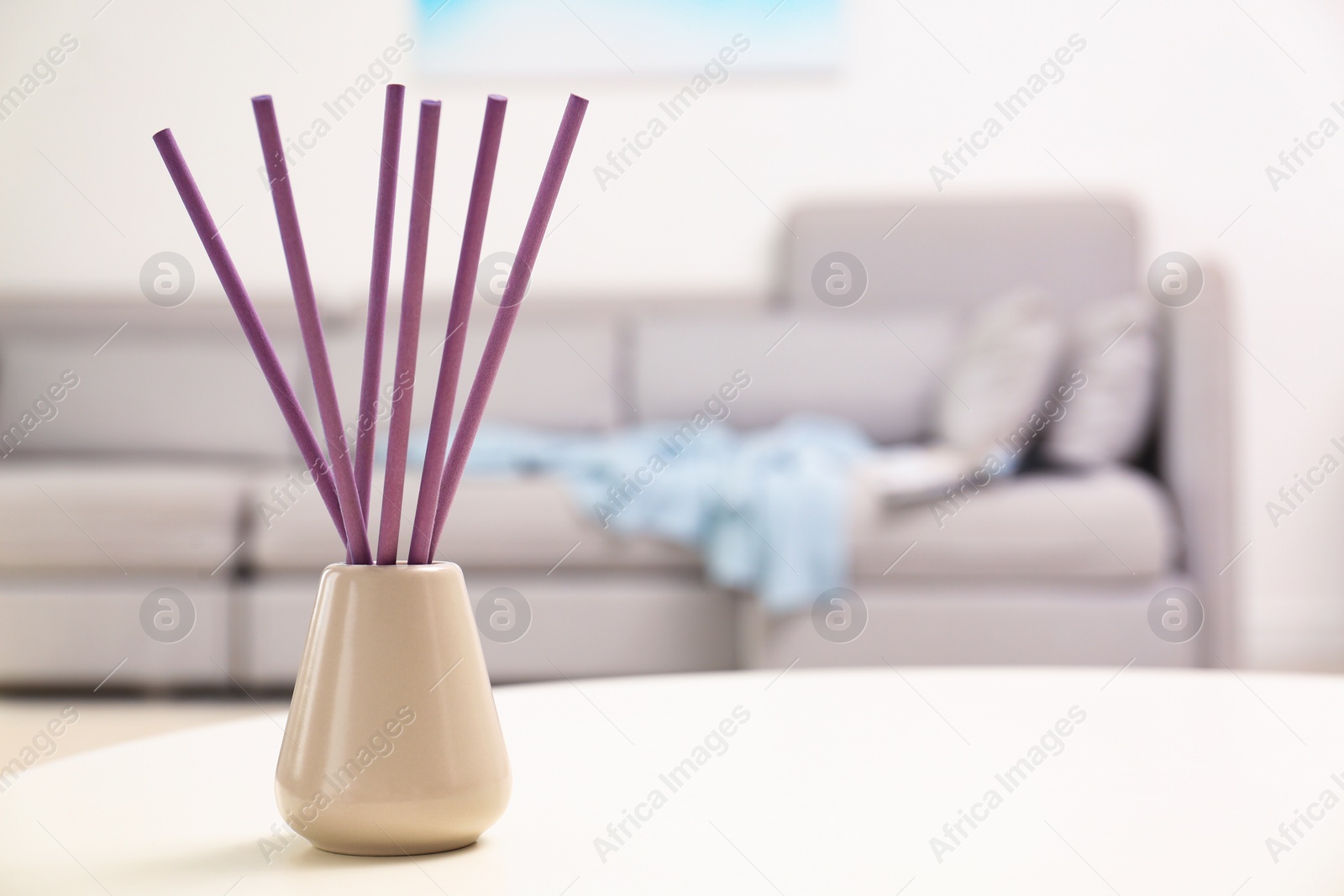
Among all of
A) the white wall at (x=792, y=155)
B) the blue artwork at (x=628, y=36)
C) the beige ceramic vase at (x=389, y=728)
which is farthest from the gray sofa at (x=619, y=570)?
the beige ceramic vase at (x=389, y=728)

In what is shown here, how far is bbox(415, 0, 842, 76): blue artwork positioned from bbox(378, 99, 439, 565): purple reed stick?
265 cm

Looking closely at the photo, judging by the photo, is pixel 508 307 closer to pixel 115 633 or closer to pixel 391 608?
pixel 391 608

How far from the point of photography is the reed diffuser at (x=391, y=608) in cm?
36

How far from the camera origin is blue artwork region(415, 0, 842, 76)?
9.36 feet

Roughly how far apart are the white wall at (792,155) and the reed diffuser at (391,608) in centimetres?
244

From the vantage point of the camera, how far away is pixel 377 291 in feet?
1.28

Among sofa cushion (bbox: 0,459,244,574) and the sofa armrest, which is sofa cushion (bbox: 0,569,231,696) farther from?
the sofa armrest

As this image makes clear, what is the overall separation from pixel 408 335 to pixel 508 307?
0.04 meters

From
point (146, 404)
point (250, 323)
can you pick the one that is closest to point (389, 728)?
point (250, 323)

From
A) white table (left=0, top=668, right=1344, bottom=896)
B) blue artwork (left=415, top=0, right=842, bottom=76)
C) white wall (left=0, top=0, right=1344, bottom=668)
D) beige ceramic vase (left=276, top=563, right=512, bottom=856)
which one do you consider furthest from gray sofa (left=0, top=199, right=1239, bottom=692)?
beige ceramic vase (left=276, top=563, right=512, bottom=856)

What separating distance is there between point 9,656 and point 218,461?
69 centimetres

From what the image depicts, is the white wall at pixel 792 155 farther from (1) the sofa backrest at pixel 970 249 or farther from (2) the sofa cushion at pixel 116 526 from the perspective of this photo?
(2) the sofa cushion at pixel 116 526

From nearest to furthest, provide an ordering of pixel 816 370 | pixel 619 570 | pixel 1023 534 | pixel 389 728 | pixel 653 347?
pixel 389 728 < pixel 1023 534 < pixel 619 570 < pixel 816 370 < pixel 653 347

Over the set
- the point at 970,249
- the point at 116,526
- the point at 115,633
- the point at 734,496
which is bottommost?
the point at 115,633
